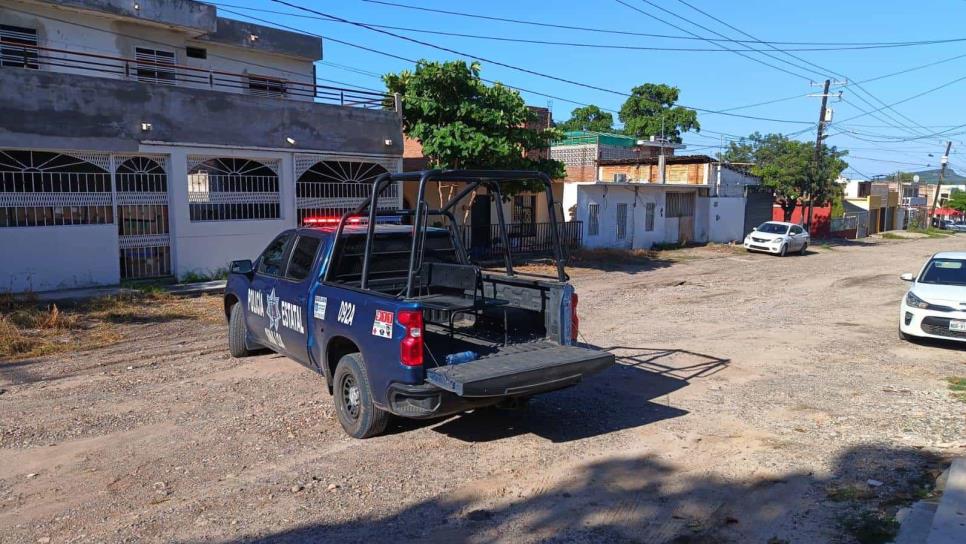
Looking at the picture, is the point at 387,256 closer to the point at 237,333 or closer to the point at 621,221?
the point at 237,333

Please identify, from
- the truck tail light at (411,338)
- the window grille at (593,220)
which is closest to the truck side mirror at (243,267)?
the truck tail light at (411,338)

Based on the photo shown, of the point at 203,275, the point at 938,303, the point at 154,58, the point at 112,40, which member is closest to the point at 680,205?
the point at 154,58

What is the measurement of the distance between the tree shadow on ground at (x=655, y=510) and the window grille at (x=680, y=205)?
28858 mm

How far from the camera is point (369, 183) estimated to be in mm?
19797

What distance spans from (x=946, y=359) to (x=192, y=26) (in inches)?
714

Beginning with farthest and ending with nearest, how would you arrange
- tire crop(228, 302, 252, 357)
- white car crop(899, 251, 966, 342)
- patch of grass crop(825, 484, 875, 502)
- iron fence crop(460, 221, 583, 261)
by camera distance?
1. iron fence crop(460, 221, 583, 261)
2. white car crop(899, 251, 966, 342)
3. tire crop(228, 302, 252, 357)
4. patch of grass crop(825, 484, 875, 502)

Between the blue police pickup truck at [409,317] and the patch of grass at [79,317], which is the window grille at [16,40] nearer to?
the patch of grass at [79,317]

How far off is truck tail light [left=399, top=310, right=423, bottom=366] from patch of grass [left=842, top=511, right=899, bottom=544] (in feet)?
9.87

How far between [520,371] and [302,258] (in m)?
2.76

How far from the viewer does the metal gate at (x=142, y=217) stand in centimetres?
1545

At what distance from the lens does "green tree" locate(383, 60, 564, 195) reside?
1827 centimetres

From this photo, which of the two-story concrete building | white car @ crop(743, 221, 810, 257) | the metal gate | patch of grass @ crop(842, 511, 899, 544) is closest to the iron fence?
the two-story concrete building

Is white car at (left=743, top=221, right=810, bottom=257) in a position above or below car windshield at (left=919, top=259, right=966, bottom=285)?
below

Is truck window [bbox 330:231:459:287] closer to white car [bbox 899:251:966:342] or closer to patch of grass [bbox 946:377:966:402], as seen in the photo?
patch of grass [bbox 946:377:966:402]
